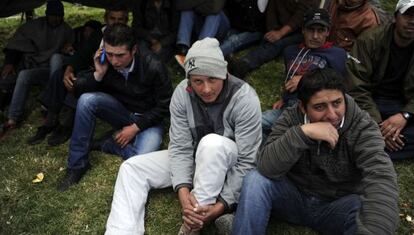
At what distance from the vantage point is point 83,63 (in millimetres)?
5070

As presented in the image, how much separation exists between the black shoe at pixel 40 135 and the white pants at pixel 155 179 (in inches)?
70.3

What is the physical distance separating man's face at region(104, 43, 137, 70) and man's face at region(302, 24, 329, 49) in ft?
6.18

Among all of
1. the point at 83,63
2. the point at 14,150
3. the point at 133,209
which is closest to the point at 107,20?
the point at 83,63

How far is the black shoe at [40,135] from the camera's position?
16.6 feet

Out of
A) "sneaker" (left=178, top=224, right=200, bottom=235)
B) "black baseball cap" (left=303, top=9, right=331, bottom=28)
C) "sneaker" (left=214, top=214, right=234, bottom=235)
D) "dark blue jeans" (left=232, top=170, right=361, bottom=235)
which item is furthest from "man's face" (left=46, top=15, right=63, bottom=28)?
"dark blue jeans" (left=232, top=170, right=361, bottom=235)

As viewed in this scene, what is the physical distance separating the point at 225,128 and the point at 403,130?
1873 mm

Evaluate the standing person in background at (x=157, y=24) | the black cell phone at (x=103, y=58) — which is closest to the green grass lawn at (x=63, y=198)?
the black cell phone at (x=103, y=58)

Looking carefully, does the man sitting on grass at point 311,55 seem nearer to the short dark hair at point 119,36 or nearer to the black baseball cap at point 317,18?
the black baseball cap at point 317,18

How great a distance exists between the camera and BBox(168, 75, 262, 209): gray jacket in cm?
346

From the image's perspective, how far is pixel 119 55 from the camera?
4211 mm

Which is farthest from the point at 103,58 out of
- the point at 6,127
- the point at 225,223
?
the point at 225,223

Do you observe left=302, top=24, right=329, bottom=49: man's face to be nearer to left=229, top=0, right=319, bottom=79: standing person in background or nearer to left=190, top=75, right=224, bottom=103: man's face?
left=229, top=0, right=319, bottom=79: standing person in background

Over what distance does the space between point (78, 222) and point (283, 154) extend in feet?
6.83

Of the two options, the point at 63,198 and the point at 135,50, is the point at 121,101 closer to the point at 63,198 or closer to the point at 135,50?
the point at 135,50
